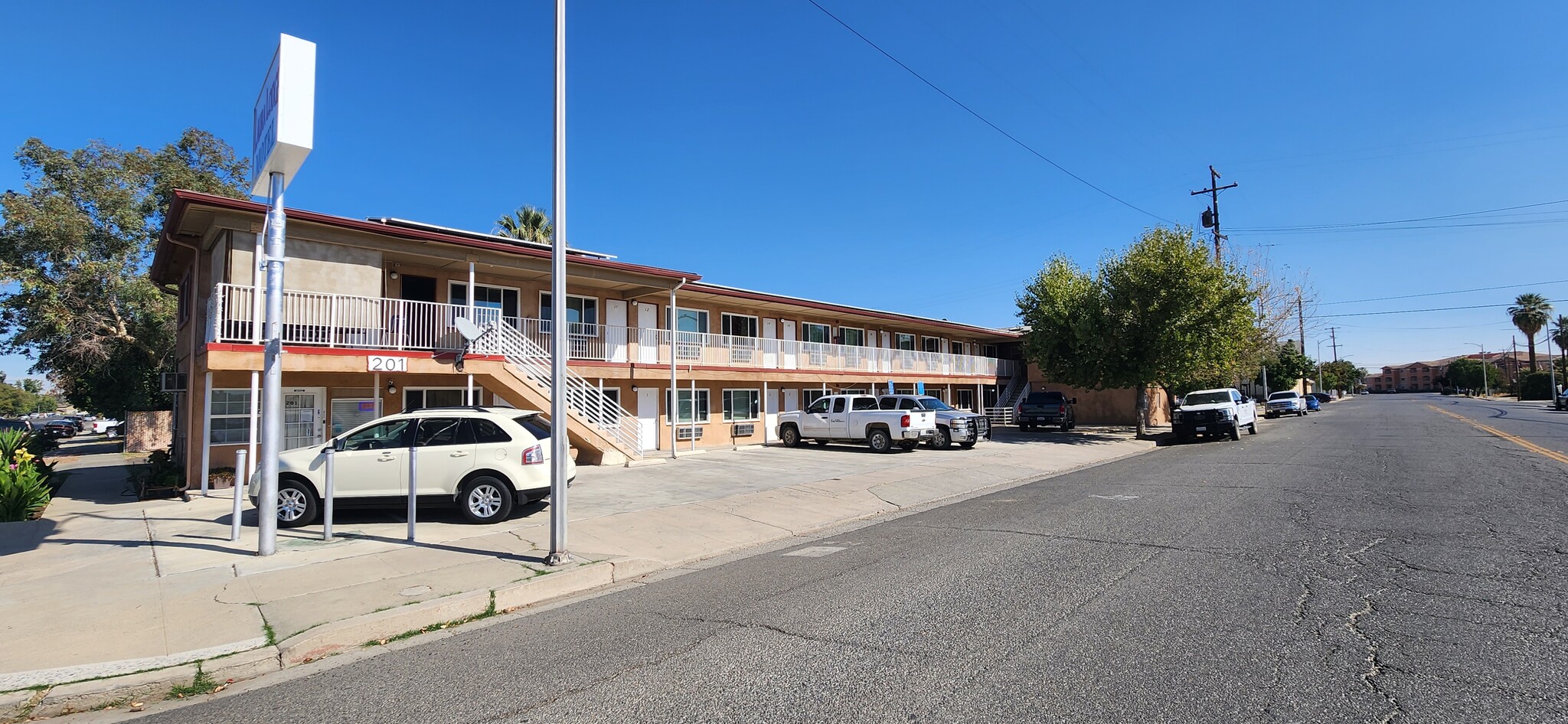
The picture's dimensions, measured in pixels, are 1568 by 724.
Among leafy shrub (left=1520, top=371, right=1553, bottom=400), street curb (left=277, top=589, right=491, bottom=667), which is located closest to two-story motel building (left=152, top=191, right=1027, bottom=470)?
street curb (left=277, top=589, right=491, bottom=667)

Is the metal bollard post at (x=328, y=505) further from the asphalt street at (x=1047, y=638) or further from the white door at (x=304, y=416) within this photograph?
the white door at (x=304, y=416)

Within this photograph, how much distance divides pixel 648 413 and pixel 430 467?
12609mm

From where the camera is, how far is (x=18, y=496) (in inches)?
416

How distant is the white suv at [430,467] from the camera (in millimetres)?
9555

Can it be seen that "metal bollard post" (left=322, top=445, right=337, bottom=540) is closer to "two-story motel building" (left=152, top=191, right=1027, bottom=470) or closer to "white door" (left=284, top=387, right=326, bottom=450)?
"two-story motel building" (left=152, top=191, right=1027, bottom=470)

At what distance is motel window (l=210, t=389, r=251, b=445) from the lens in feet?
47.4

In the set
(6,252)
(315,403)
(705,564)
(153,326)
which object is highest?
(6,252)

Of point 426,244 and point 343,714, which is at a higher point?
point 426,244

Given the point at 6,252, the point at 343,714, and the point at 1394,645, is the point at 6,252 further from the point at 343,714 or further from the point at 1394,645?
the point at 1394,645

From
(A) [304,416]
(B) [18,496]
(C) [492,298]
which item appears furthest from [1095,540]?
(C) [492,298]

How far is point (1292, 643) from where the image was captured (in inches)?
176

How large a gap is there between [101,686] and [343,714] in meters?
1.82

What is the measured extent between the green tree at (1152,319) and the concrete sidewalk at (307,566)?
13124 millimetres

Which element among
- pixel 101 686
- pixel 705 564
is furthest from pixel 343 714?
pixel 705 564
